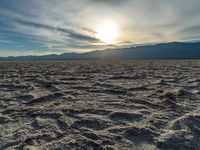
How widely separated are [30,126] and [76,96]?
2.77 m

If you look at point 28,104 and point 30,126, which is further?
point 28,104

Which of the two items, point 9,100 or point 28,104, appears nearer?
point 28,104

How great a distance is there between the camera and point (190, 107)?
5.45m

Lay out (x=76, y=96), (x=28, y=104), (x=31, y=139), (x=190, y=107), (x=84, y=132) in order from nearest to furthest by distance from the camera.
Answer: (x=31, y=139)
(x=84, y=132)
(x=190, y=107)
(x=28, y=104)
(x=76, y=96)

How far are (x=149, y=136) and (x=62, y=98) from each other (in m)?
3.43

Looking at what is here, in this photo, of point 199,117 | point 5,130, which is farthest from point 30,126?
point 199,117

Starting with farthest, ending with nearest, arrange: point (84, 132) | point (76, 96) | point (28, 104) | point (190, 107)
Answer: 1. point (76, 96)
2. point (28, 104)
3. point (190, 107)
4. point (84, 132)

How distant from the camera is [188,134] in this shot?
3.68 metres

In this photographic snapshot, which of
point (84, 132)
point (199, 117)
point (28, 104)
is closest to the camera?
point (84, 132)

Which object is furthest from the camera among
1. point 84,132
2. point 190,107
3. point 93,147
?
point 190,107

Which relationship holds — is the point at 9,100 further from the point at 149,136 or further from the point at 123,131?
the point at 149,136

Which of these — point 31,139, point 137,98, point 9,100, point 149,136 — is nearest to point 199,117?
point 149,136

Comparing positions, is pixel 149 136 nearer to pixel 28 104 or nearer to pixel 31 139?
pixel 31 139

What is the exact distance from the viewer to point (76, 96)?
6836 mm
